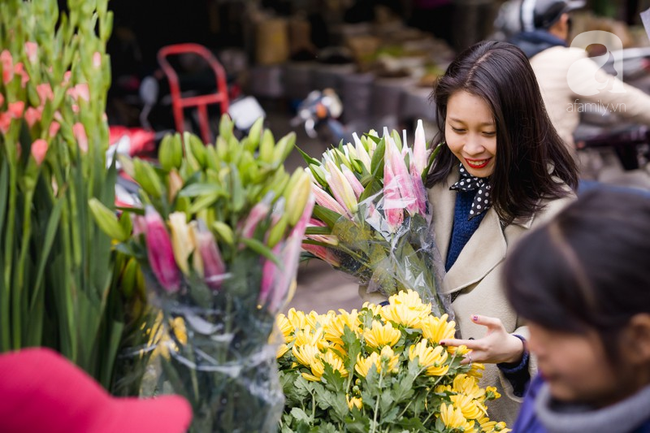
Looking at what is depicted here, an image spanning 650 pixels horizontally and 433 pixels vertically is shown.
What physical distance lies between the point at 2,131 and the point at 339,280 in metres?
4.29

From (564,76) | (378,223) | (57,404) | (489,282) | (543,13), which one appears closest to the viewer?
(57,404)

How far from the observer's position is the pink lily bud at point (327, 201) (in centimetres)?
172

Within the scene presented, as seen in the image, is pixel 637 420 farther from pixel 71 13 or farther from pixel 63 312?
pixel 71 13

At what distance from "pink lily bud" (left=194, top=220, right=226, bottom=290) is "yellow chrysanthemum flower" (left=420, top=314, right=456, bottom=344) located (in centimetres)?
54

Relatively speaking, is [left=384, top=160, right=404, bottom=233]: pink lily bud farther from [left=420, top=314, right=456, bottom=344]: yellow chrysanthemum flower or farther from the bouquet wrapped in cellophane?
[left=420, top=314, right=456, bottom=344]: yellow chrysanthemum flower

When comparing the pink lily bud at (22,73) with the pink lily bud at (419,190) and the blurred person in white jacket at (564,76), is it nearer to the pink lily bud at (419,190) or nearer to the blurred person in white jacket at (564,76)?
the pink lily bud at (419,190)

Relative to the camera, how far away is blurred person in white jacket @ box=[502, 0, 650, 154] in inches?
140

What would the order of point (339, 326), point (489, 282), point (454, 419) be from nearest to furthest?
1. point (454, 419)
2. point (339, 326)
3. point (489, 282)

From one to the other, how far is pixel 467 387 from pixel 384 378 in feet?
0.55

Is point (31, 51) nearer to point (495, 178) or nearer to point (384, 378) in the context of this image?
point (384, 378)

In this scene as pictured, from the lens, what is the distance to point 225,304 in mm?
1122

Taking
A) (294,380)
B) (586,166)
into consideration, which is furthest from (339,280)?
(294,380)

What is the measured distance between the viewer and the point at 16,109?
109cm

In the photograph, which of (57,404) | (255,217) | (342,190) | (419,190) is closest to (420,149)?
(419,190)
